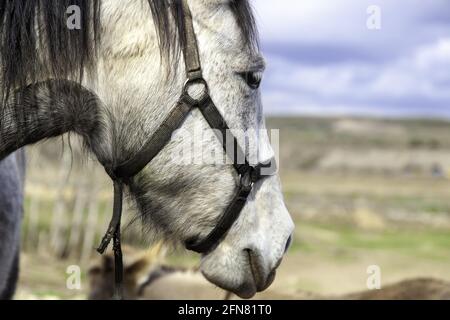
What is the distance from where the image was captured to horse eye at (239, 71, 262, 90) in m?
2.67

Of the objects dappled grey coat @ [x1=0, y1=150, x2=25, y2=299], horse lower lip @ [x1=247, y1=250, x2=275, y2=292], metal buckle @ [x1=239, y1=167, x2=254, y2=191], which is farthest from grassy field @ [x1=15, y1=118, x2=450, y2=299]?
metal buckle @ [x1=239, y1=167, x2=254, y2=191]

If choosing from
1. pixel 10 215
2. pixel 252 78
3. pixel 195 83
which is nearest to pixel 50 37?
pixel 195 83

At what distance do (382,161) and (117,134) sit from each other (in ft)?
237

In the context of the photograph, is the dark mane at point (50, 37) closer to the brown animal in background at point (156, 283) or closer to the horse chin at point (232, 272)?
the horse chin at point (232, 272)

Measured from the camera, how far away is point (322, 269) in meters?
16.9

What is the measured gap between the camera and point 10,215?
4.43 metres

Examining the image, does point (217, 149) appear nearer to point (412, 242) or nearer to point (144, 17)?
point (144, 17)

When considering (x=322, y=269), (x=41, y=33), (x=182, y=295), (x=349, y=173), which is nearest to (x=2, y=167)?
(x=41, y=33)

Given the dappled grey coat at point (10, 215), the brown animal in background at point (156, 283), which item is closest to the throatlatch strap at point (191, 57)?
→ the dappled grey coat at point (10, 215)

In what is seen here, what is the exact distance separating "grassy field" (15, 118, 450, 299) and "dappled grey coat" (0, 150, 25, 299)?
0.85ft

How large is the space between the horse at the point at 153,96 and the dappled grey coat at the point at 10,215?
1676mm

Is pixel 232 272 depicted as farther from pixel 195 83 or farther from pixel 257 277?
pixel 195 83

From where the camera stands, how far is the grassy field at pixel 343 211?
48.1 ft

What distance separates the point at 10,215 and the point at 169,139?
2.31 meters
